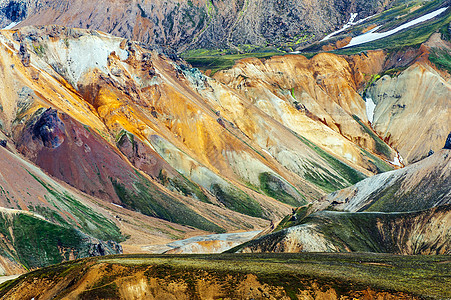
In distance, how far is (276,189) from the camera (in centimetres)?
16100

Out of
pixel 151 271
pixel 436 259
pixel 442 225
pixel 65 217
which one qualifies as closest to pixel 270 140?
pixel 65 217

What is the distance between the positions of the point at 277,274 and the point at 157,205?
85902 millimetres

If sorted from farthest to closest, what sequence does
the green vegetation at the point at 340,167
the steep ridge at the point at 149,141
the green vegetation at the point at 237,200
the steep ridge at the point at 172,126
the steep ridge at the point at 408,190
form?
the green vegetation at the point at 340,167 < the steep ridge at the point at 172,126 < the green vegetation at the point at 237,200 < the steep ridge at the point at 149,141 < the steep ridge at the point at 408,190

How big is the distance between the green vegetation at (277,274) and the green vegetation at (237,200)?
90.8 meters

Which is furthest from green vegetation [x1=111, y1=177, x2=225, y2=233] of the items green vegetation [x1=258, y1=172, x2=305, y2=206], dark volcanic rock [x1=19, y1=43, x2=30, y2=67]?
dark volcanic rock [x1=19, y1=43, x2=30, y2=67]

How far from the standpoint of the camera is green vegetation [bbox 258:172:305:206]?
15875cm

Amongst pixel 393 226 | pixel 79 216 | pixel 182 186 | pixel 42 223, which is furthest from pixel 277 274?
pixel 182 186

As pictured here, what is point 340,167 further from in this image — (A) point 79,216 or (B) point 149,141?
(A) point 79,216

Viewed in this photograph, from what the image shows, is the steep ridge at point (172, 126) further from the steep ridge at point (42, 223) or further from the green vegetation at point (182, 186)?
the steep ridge at point (42, 223)

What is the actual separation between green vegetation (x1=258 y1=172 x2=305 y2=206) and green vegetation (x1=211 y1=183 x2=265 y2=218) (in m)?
12.0

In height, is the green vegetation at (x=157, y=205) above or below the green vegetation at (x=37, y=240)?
below

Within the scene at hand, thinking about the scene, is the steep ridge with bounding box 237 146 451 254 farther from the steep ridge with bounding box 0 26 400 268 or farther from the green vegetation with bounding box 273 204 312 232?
the steep ridge with bounding box 0 26 400 268

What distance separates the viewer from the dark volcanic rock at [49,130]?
12775cm

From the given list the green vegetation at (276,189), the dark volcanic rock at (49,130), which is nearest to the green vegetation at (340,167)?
the green vegetation at (276,189)
